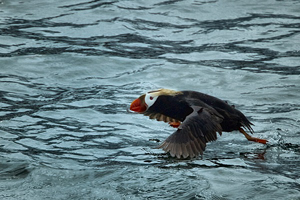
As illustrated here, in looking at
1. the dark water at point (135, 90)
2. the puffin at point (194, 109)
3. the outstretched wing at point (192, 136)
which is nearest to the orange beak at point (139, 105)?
the puffin at point (194, 109)

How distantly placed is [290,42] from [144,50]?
274 cm

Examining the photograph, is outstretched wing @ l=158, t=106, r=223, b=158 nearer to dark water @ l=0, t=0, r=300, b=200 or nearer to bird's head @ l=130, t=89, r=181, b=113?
dark water @ l=0, t=0, r=300, b=200

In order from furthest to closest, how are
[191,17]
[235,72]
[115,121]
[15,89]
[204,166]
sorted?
1. [191,17]
2. [235,72]
3. [15,89]
4. [115,121]
5. [204,166]

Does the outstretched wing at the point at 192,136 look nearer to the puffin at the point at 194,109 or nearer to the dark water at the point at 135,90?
the puffin at the point at 194,109

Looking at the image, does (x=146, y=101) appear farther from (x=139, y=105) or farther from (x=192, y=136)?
(x=192, y=136)

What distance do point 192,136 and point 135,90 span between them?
3.21 meters

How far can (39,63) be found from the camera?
966cm

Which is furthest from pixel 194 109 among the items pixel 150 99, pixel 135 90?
pixel 135 90

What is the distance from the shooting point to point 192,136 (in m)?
5.54

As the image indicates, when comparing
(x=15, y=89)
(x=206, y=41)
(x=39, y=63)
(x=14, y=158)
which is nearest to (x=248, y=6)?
(x=206, y=41)

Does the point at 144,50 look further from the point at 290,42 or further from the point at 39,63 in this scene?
the point at 290,42

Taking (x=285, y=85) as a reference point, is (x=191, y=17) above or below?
above

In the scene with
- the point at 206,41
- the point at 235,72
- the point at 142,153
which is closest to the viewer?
the point at 142,153

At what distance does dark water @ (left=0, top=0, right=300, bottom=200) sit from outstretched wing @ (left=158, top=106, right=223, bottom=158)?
278mm
